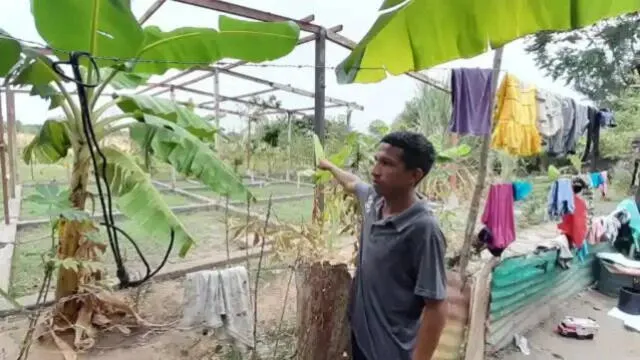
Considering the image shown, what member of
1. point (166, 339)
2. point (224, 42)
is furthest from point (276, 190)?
point (224, 42)

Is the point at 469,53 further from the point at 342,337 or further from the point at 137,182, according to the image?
the point at 137,182

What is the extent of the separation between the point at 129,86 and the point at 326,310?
7.09 ft

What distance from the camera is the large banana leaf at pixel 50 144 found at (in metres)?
3.00

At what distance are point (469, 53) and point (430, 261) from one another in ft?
2.85

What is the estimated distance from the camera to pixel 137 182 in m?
2.76

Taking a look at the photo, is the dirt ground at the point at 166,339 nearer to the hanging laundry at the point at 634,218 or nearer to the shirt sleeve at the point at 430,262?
the shirt sleeve at the point at 430,262

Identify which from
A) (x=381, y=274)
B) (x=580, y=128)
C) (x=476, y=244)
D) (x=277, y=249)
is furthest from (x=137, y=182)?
(x=580, y=128)

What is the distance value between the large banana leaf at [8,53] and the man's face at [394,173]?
1761 mm

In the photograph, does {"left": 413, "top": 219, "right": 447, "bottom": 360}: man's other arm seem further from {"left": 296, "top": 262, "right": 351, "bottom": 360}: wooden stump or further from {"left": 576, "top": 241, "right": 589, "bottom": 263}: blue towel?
{"left": 576, "top": 241, "right": 589, "bottom": 263}: blue towel

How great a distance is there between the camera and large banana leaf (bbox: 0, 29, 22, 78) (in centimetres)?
202

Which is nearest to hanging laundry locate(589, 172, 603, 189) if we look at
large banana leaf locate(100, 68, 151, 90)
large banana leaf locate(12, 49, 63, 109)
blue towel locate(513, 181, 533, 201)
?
blue towel locate(513, 181, 533, 201)

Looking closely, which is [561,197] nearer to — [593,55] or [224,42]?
[224,42]

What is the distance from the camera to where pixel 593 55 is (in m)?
13.2

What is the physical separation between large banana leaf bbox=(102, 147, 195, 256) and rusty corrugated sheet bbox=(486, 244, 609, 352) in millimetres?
Result: 2183
